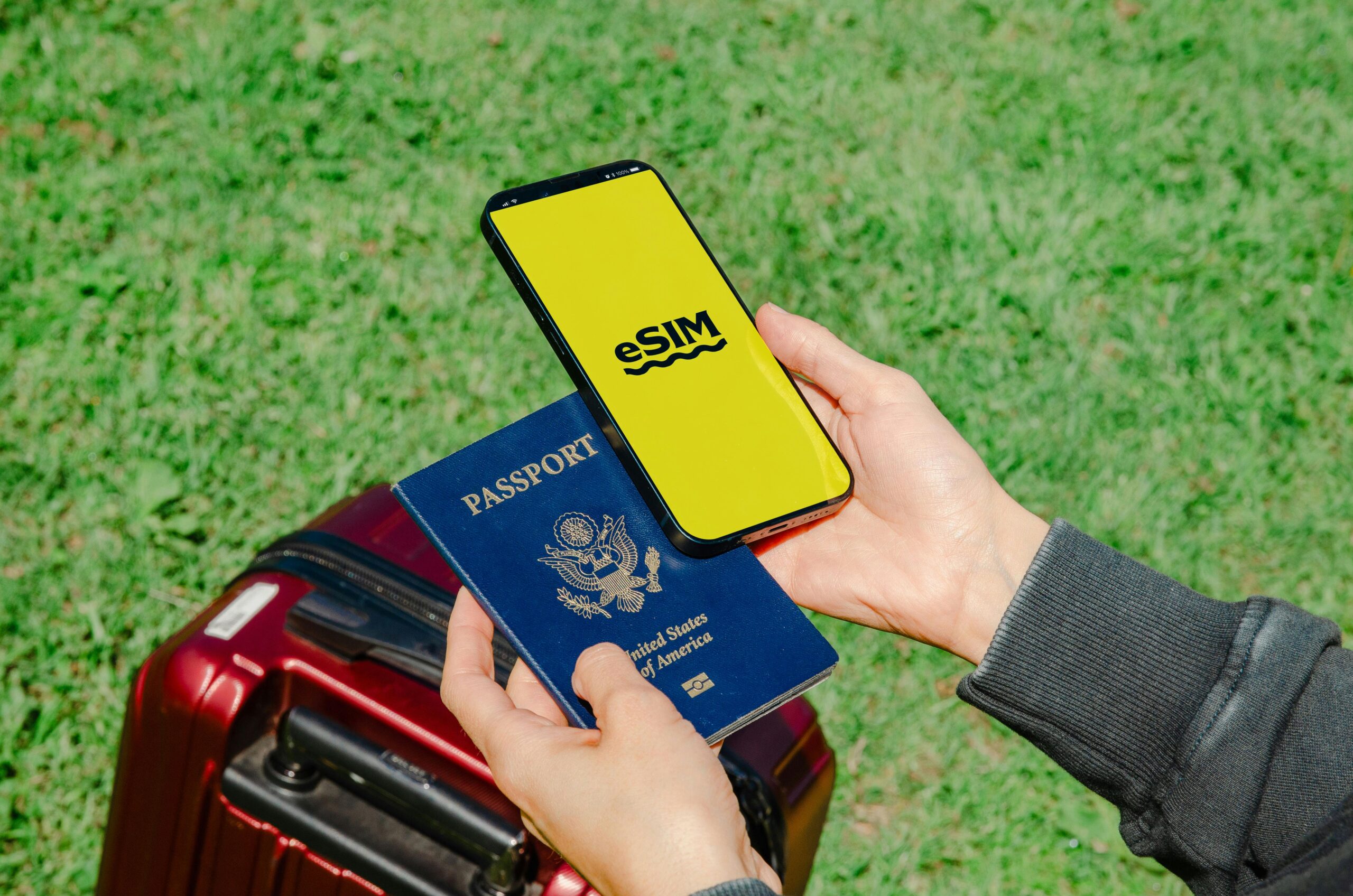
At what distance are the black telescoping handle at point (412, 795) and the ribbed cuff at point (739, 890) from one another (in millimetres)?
489

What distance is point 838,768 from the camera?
9.34ft

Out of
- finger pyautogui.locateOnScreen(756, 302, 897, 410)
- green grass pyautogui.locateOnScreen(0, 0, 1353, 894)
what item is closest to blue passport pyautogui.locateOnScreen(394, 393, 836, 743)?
finger pyautogui.locateOnScreen(756, 302, 897, 410)

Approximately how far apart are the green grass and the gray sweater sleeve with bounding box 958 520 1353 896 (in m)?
1.14

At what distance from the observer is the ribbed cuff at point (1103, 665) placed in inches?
67.1

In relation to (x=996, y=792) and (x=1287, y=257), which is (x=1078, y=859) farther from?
(x=1287, y=257)

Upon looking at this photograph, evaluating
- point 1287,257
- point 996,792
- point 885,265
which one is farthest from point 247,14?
point 1287,257

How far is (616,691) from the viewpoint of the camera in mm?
1514

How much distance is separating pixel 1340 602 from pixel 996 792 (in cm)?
134

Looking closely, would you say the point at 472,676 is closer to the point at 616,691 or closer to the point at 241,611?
the point at 616,691

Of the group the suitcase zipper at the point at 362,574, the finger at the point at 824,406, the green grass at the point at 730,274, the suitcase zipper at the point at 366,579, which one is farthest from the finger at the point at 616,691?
the green grass at the point at 730,274

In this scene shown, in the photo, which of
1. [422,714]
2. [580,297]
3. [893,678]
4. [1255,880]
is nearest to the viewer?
[1255,880]

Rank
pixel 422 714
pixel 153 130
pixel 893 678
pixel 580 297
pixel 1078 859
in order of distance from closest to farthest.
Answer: pixel 422 714, pixel 580 297, pixel 1078 859, pixel 893 678, pixel 153 130

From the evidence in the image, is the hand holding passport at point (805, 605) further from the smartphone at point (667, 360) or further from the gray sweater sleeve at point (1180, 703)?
the gray sweater sleeve at point (1180, 703)

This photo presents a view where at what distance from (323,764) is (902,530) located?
1207mm
